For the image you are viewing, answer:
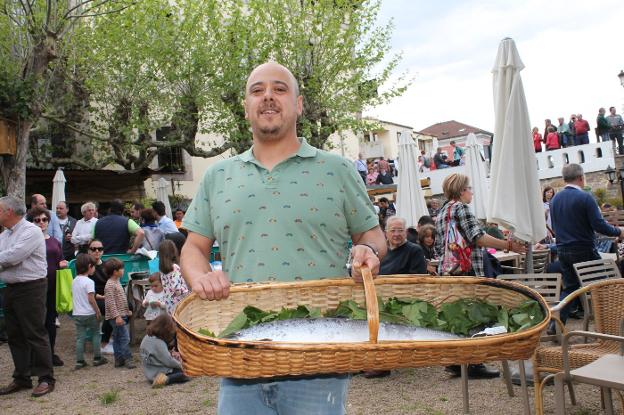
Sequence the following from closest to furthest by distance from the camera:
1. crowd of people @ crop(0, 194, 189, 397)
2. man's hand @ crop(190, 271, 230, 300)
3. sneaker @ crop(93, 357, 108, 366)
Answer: man's hand @ crop(190, 271, 230, 300), crowd of people @ crop(0, 194, 189, 397), sneaker @ crop(93, 357, 108, 366)

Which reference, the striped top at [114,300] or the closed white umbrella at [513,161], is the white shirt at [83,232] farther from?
the closed white umbrella at [513,161]

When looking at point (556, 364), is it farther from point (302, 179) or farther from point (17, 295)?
point (17, 295)

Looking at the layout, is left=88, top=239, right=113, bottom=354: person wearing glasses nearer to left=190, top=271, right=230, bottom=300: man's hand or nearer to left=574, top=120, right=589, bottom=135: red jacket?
left=190, top=271, right=230, bottom=300: man's hand

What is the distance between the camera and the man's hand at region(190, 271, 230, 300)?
2.10 m

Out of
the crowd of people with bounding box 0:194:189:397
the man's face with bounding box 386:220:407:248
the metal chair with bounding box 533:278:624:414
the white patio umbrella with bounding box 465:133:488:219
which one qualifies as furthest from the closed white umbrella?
the white patio umbrella with bounding box 465:133:488:219

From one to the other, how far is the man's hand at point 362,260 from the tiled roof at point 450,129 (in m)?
75.7

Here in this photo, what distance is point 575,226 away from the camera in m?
6.98

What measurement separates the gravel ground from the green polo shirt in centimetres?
315

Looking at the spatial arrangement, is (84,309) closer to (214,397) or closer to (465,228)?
(214,397)

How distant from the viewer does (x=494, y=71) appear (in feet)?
24.7

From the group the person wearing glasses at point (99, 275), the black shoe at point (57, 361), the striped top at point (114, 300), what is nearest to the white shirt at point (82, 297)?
the striped top at point (114, 300)

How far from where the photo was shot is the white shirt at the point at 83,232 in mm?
9781

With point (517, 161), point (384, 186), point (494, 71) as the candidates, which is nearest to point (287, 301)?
point (517, 161)

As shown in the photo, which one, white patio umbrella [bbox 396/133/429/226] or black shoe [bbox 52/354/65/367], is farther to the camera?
white patio umbrella [bbox 396/133/429/226]
